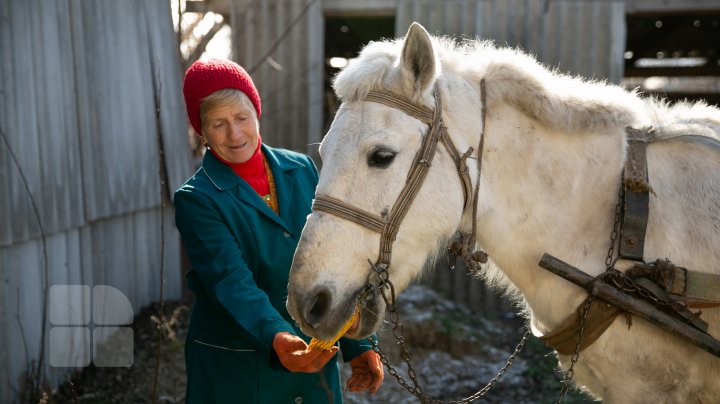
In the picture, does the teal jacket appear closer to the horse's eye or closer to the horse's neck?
the horse's eye

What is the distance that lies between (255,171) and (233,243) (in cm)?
38

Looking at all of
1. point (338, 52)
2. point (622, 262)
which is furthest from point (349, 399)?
point (338, 52)

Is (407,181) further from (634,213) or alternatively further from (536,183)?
(634,213)

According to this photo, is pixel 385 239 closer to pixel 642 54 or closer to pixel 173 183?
pixel 173 183

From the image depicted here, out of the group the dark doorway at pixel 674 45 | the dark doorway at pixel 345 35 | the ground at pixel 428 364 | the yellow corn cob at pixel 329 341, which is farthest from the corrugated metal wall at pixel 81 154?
the dark doorway at pixel 674 45

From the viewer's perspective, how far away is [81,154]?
473cm

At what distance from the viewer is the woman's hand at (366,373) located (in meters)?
2.54

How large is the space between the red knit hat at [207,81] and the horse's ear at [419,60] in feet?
2.33

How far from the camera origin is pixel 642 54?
11.2 meters

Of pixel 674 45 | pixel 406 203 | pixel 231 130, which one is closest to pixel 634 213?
pixel 406 203

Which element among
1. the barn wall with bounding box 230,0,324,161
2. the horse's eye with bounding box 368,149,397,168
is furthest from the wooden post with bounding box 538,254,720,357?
the barn wall with bounding box 230,0,324,161

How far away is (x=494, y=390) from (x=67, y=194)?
3.69 meters

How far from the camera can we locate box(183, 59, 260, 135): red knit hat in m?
2.43

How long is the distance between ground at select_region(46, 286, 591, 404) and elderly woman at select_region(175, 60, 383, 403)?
7.49ft
